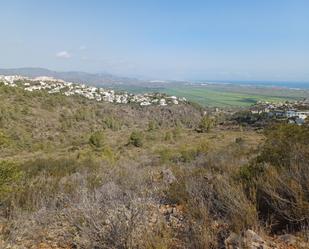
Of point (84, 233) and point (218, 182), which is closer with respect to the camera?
point (84, 233)

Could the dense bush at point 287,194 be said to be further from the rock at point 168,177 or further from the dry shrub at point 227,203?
the rock at point 168,177

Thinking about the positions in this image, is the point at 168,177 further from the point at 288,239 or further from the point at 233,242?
the point at 233,242

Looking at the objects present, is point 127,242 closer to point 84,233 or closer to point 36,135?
point 84,233

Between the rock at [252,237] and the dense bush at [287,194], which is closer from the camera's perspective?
the rock at [252,237]

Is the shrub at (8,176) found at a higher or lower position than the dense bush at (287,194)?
lower

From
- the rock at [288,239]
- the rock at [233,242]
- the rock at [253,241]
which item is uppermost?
the rock at [253,241]

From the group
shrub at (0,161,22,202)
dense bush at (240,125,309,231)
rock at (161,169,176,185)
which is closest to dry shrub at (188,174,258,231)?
dense bush at (240,125,309,231)

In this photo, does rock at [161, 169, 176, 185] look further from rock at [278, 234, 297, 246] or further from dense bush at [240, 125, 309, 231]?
rock at [278, 234, 297, 246]

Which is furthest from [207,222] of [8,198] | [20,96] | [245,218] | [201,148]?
[20,96]

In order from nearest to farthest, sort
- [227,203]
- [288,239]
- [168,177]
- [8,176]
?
1. [288,239]
2. [227,203]
3. [8,176]
4. [168,177]

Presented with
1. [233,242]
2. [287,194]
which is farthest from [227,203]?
[233,242]

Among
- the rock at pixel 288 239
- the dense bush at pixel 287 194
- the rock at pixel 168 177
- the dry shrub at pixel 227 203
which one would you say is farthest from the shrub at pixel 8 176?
the rock at pixel 288 239
